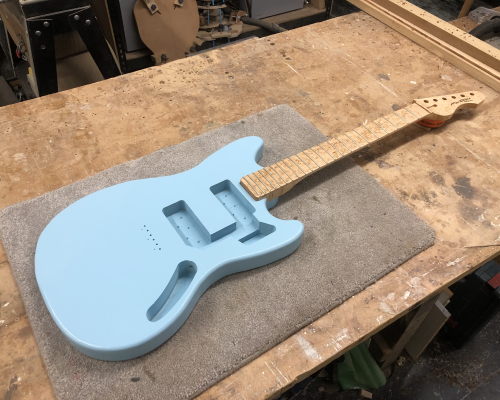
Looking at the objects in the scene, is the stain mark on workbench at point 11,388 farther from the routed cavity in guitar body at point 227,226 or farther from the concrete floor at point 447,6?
the concrete floor at point 447,6

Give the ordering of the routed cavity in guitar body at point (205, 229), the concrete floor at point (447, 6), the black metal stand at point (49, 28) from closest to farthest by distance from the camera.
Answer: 1. the routed cavity in guitar body at point (205, 229)
2. the black metal stand at point (49, 28)
3. the concrete floor at point (447, 6)

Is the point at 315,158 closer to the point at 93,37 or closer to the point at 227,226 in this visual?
the point at 227,226

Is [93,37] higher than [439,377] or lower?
higher

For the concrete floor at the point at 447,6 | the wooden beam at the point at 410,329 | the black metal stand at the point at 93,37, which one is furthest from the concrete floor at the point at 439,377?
the concrete floor at the point at 447,6

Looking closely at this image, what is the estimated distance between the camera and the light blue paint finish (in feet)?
2.08

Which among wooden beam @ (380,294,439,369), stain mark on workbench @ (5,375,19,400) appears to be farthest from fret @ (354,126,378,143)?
stain mark on workbench @ (5,375,19,400)

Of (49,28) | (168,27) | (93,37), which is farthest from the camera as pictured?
(168,27)

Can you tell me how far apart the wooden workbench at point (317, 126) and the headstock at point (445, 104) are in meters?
0.04

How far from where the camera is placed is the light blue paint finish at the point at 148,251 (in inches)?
25.0

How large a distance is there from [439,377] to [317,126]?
41.4 inches

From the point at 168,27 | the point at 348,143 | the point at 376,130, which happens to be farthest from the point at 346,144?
the point at 168,27

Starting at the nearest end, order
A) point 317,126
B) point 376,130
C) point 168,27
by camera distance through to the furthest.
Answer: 1. point 376,130
2. point 317,126
3. point 168,27

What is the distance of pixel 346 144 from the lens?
37.7 inches

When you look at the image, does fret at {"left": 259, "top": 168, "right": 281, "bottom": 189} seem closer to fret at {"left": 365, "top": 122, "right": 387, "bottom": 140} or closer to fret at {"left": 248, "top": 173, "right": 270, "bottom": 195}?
fret at {"left": 248, "top": 173, "right": 270, "bottom": 195}
